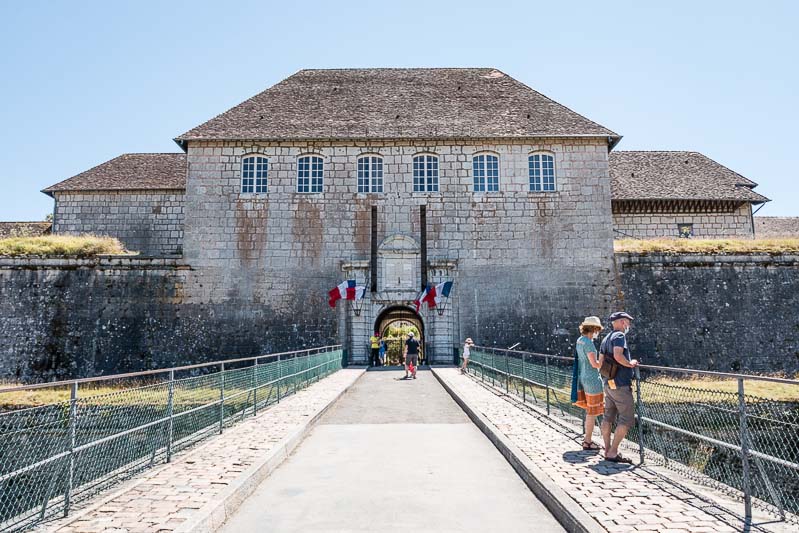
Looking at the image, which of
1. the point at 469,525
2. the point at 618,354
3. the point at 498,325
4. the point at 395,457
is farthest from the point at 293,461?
the point at 498,325

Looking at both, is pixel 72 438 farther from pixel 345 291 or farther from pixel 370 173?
pixel 370 173

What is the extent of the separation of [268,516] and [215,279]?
71.6 feet

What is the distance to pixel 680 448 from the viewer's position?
25.4 feet

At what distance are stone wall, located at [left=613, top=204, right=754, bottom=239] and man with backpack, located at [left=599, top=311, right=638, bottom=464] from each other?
82.0 ft

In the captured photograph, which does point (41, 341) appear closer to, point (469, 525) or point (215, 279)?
point (215, 279)

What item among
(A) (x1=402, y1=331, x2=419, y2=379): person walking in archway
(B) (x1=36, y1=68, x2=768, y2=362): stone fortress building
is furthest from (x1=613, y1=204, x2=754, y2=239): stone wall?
(A) (x1=402, y1=331, x2=419, y2=379): person walking in archway

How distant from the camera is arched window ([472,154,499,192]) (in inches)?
1059

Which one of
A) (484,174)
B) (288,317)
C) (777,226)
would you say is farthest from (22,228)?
(777,226)

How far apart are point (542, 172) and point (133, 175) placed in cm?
2244

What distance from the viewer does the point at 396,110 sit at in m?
28.3

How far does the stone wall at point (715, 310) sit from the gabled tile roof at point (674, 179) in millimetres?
5572

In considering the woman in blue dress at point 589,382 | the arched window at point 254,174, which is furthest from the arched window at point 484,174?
the woman in blue dress at point 589,382

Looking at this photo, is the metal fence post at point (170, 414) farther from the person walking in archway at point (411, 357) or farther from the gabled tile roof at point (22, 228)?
the gabled tile roof at point (22, 228)

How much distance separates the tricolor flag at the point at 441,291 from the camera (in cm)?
2539
